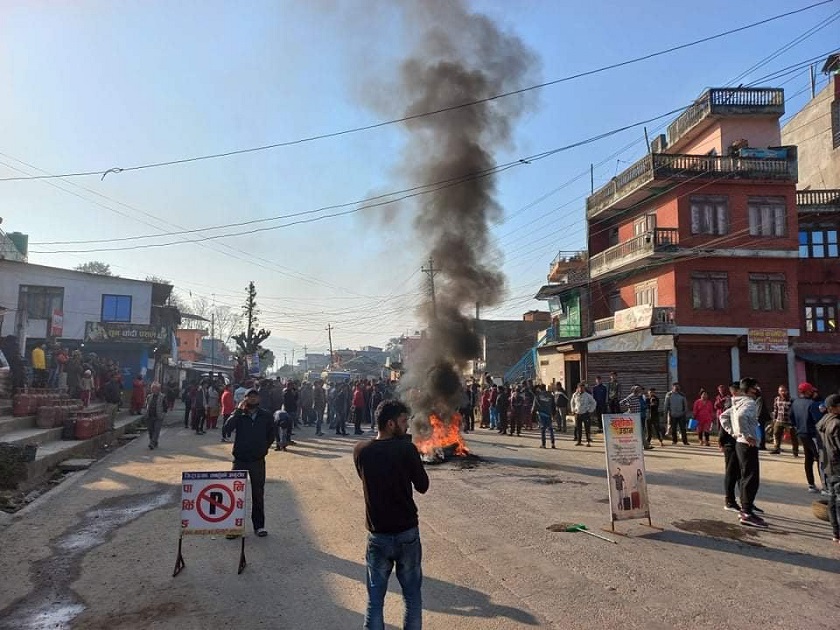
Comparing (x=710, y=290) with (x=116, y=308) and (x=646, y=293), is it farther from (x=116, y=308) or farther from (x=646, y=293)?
(x=116, y=308)

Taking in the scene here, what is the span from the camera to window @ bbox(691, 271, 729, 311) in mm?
23078

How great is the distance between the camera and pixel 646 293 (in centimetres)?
Answer: 2500

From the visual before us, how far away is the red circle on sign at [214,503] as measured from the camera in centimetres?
535

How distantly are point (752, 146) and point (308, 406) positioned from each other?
22880 mm

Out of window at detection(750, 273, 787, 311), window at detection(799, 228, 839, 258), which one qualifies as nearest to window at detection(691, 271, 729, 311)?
window at detection(750, 273, 787, 311)

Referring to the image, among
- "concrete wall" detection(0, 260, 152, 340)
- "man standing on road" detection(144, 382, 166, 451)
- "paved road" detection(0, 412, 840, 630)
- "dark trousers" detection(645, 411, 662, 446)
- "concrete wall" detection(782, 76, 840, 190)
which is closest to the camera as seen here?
"paved road" detection(0, 412, 840, 630)

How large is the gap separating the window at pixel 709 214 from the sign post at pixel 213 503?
74.5 feet

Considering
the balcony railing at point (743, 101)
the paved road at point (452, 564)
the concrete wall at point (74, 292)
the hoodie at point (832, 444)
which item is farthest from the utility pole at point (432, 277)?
the concrete wall at point (74, 292)

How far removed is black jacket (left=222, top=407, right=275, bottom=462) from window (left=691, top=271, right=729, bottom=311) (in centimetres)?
2128

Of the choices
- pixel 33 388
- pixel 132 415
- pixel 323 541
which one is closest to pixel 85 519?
pixel 323 541

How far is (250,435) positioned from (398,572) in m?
3.38

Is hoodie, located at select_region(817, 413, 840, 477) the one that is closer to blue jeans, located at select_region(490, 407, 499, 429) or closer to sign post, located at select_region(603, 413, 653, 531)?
sign post, located at select_region(603, 413, 653, 531)

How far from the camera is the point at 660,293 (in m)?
23.9

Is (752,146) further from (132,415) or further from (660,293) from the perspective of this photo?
(132,415)
